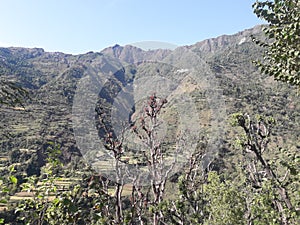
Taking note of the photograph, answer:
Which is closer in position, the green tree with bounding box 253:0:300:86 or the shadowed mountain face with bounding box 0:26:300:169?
the green tree with bounding box 253:0:300:86

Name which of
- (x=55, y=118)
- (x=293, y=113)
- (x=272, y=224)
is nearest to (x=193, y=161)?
(x=272, y=224)

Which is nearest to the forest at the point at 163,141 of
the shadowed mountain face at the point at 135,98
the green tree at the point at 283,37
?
the green tree at the point at 283,37

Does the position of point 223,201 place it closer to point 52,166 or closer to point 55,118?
point 52,166

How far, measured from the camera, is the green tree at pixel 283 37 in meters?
3.06

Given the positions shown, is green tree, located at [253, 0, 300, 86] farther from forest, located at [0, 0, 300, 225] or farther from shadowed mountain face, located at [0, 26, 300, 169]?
shadowed mountain face, located at [0, 26, 300, 169]

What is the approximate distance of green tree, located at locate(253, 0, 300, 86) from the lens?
10.0 feet

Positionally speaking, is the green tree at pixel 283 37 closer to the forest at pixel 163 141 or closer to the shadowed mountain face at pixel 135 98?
the forest at pixel 163 141

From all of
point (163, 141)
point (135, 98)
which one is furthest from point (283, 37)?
point (135, 98)

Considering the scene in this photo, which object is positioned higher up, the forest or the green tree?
the green tree

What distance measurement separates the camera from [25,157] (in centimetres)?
6900

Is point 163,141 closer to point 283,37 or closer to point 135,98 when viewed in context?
point 283,37

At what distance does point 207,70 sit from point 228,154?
5322 centimetres

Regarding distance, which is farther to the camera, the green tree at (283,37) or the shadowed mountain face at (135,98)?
the shadowed mountain face at (135,98)

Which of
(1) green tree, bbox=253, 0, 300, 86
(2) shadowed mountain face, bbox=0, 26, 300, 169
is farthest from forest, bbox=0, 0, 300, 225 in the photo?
(2) shadowed mountain face, bbox=0, 26, 300, 169
